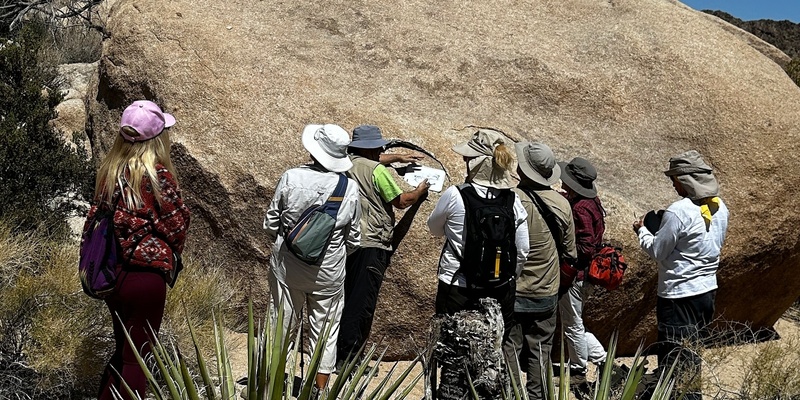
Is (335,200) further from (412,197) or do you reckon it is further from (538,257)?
(538,257)

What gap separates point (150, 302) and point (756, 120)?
5.24 m

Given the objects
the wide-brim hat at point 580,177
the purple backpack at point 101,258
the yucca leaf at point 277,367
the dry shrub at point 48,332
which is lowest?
the dry shrub at point 48,332

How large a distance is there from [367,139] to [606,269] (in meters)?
1.71

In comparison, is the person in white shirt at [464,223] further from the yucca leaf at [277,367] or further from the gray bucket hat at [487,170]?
the yucca leaf at [277,367]

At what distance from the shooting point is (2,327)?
4.64 m

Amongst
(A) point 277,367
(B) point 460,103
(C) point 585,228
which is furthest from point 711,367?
(A) point 277,367

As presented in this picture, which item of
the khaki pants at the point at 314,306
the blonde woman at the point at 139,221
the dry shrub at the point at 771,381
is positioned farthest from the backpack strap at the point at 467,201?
the dry shrub at the point at 771,381

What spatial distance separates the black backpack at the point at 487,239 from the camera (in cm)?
417

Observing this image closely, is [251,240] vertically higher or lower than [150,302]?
lower

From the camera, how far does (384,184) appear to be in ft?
16.5

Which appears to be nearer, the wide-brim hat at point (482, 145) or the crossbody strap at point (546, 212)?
the wide-brim hat at point (482, 145)

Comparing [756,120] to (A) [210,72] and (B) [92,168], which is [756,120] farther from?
(B) [92,168]

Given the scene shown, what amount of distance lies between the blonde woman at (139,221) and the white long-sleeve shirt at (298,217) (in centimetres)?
76

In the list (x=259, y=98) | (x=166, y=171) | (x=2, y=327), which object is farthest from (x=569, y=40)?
(x=2, y=327)
